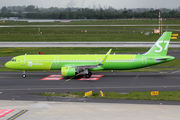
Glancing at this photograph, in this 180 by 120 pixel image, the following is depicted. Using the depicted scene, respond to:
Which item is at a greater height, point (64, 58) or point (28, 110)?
point (64, 58)

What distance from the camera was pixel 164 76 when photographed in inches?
1676

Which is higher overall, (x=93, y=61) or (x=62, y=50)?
(x=93, y=61)

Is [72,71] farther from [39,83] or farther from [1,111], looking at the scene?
[1,111]

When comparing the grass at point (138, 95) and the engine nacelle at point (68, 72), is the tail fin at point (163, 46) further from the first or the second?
the engine nacelle at point (68, 72)

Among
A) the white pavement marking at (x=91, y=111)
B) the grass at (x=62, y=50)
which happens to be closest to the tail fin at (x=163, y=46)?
the white pavement marking at (x=91, y=111)

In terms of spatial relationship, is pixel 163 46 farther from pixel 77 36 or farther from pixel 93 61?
pixel 77 36

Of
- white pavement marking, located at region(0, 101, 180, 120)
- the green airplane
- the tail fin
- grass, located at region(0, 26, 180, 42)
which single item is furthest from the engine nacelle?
grass, located at region(0, 26, 180, 42)

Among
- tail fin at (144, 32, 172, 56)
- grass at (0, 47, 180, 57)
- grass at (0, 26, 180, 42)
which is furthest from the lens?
grass at (0, 26, 180, 42)

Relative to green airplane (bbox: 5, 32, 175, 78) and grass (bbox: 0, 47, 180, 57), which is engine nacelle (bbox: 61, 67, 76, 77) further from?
grass (bbox: 0, 47, 180, 57)

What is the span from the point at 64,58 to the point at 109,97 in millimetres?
15453

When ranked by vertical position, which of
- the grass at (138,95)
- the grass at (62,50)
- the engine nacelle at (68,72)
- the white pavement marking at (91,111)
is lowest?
the grass at (138,95)

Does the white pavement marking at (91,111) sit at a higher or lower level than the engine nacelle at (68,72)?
lower

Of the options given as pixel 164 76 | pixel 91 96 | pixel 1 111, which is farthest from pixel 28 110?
pixel 164 76

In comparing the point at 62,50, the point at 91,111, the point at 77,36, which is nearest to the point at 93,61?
the point at 91,111
